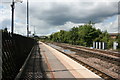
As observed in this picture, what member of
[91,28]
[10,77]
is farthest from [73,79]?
[91,28]

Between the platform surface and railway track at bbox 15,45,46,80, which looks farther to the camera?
the platform surface

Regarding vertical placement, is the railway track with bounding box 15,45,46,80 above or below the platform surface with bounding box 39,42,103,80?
above

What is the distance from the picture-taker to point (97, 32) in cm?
8681

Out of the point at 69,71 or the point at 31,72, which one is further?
the point at 69,71

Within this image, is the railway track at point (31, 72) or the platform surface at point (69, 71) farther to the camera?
the platform surface at point (69, 71)

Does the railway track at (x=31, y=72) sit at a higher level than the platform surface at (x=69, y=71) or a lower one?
higher

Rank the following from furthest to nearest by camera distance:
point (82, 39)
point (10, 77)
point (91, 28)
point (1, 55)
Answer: point (91, 28), point (82, 39), point (10, 77), point (1, 55)

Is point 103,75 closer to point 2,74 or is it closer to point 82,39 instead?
point 2,74

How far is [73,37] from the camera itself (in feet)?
316

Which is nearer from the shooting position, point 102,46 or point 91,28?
point 102,46

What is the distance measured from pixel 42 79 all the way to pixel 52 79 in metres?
0.50

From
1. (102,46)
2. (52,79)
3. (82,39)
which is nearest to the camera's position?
(52,79)

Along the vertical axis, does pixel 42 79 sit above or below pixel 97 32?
below

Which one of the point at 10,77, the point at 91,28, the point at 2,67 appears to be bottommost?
the point at 10,77
